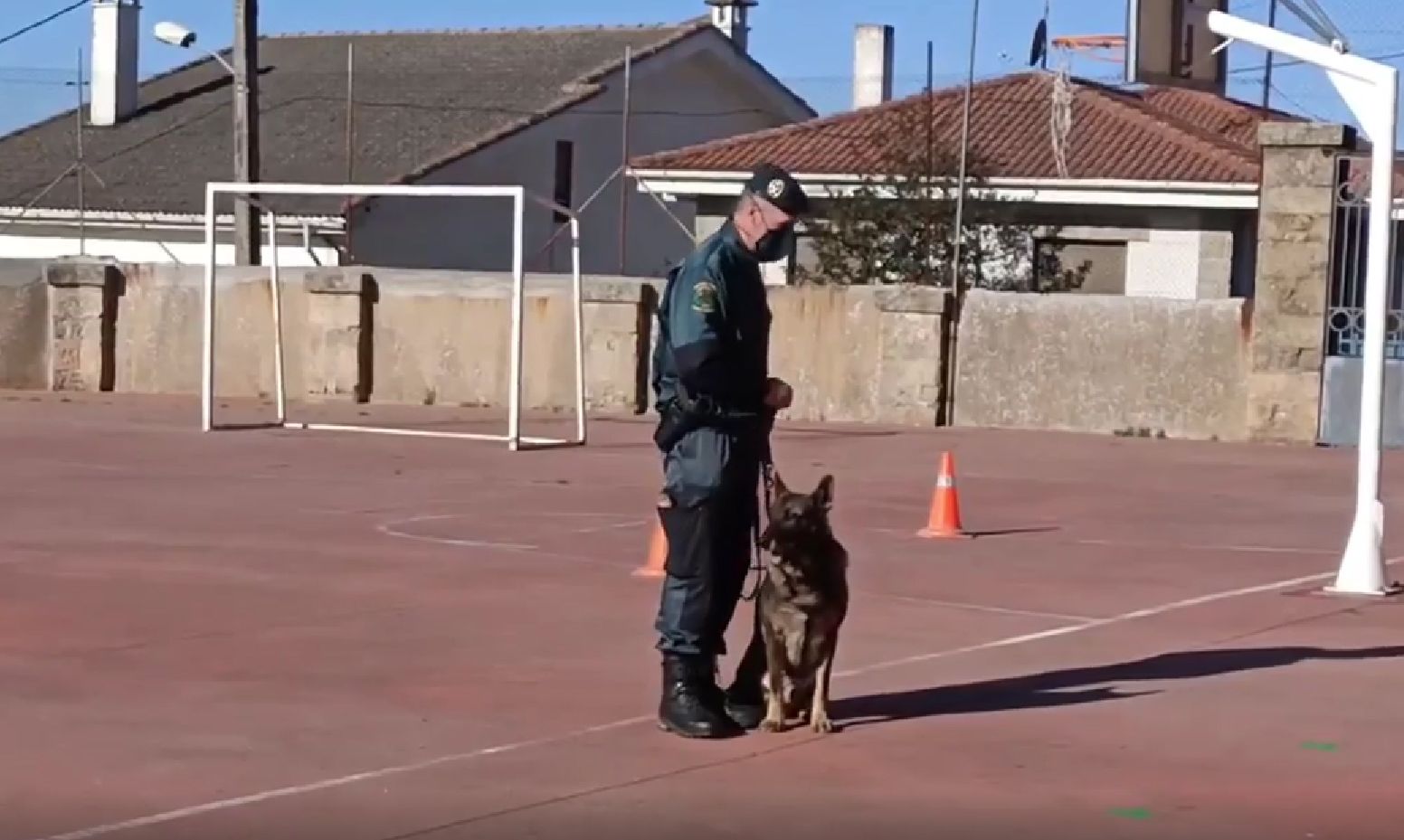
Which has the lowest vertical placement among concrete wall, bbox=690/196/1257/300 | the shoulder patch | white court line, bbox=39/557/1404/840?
white court line, bbox=39/557/1404/840

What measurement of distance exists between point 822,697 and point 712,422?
1130mm

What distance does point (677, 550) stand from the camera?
848 cm

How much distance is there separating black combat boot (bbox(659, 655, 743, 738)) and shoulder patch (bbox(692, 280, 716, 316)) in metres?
1.25

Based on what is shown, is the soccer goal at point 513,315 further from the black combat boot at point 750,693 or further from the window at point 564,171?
the window at point 564,171

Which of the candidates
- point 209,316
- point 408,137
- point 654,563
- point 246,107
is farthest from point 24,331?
point 654,563

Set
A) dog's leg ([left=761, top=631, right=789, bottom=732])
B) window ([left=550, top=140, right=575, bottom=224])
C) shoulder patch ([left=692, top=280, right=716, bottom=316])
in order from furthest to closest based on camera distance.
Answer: window ([left=550, top=140, right=575, bottom=224]), dog's leg ([left=761, top=631, right=789, bottom=732]), shoulder patch ([left=692, top=280, right=716, bottom=316])

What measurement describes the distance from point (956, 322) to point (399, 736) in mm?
17366

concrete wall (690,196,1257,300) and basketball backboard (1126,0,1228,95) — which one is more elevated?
basketball backboard (1126,0,1228,95)

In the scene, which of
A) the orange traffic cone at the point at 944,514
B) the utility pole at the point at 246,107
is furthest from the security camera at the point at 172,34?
the orange traffic cone at the point at 944,514

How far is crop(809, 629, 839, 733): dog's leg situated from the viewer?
28.6ft

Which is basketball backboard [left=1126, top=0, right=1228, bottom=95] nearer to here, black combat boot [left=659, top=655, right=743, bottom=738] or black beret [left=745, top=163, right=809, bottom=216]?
black beret [left=745, top=163, right=809, bottom=216]

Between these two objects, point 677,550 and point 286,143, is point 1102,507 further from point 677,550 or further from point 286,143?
point 286,143

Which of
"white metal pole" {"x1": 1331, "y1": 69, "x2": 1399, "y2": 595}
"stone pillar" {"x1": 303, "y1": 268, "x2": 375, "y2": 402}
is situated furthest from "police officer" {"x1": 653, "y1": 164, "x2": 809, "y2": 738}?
"stone pillar" {"x1": 303, "y1": 268, "x2": 375, "y2": 402}

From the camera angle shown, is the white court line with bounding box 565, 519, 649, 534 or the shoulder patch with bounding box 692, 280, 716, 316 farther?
the white court line with bounding box 565, 519, 649, 534
